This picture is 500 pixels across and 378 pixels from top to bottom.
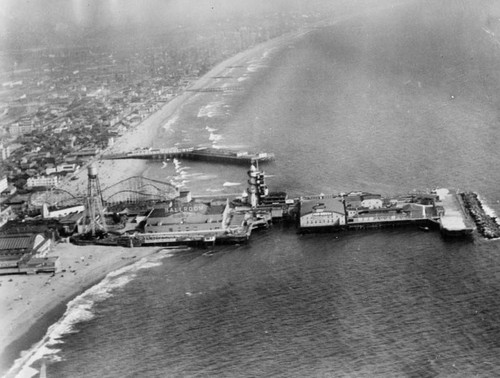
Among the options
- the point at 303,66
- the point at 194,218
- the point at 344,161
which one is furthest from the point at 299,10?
the point at 194,218

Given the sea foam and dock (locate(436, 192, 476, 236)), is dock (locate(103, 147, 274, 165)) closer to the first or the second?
dock (locate(436, 192, 476, 236))

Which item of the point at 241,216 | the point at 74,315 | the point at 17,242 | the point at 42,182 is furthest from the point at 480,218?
the point at 42,182

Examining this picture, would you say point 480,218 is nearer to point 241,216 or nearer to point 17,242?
point 241,216

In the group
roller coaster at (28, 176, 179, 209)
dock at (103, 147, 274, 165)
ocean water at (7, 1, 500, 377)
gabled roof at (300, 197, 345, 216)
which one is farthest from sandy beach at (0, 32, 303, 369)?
dock at (103, 147, 274, 165)

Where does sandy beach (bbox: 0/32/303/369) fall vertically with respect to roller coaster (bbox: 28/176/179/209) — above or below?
below

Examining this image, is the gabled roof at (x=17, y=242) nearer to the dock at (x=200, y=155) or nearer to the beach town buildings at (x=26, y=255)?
the beach town buildings at (x=26, y=255)

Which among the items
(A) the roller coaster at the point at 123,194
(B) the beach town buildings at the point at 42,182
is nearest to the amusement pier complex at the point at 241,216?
(A) the roller coaster at the point at 123,194
